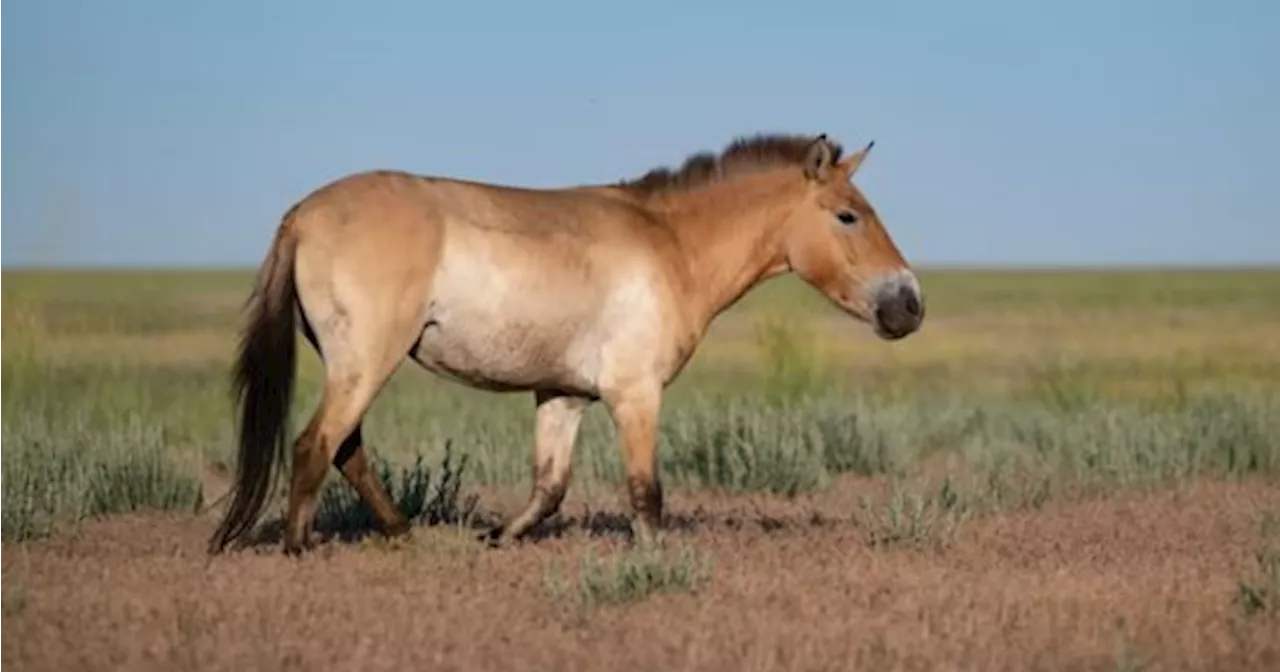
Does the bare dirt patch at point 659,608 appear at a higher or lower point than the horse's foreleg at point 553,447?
lower

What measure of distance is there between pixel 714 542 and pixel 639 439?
0.81 metres

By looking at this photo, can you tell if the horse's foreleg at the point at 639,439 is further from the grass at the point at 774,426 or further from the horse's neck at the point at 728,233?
the grass at the point at 774,426

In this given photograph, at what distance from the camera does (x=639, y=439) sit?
10828 mm

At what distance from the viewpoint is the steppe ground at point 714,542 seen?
26.5 ft

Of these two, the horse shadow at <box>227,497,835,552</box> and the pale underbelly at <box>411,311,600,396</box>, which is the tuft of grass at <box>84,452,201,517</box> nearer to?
the horse shadow at <box>227,497,835,552</box>

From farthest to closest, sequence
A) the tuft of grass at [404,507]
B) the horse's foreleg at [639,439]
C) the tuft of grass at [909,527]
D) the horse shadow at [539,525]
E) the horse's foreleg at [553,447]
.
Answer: the tuft of grass at [404,507], the horse shadow at [539,525], the horse's foreleg at [553,447], the tuft of grass at [909,527], the horse's foreleg at [639,439]

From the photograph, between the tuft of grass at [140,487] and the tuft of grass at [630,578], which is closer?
the tuft of grass at [630,578]

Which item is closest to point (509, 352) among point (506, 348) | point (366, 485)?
point (506, 348)

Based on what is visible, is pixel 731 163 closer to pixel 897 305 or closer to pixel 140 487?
pixel 897 305

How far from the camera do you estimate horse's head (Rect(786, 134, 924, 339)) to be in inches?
452

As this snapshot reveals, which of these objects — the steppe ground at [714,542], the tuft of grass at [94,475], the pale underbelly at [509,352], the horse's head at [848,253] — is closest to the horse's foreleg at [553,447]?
the steppe ground at [714,542]

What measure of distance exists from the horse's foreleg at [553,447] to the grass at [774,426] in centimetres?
118

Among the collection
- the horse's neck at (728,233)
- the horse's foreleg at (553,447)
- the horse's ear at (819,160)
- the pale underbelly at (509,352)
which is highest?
the horse's ear at (819,160)

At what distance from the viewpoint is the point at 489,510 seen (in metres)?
14.0
